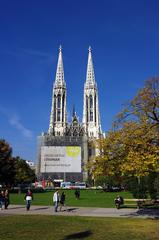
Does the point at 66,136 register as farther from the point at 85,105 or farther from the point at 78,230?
the point at 78,230

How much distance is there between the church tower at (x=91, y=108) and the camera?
472 ft

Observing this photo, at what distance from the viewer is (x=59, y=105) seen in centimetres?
14362

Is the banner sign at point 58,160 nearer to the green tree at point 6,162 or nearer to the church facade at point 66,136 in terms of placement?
the church facade at point 66,136

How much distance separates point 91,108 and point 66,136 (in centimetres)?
2546

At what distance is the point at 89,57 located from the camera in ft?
490

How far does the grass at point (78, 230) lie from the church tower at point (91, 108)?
12510 cm

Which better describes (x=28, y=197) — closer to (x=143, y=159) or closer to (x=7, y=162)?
(x=143, y=159)

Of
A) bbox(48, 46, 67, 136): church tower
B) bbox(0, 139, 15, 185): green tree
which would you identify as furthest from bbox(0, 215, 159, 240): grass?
bbox(48, 46, 67, 136): church tower

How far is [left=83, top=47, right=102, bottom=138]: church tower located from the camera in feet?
472

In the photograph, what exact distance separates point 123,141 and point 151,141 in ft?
5.58

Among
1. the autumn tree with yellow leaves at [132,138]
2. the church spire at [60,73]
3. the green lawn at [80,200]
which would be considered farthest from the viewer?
the church spire at [60,73]

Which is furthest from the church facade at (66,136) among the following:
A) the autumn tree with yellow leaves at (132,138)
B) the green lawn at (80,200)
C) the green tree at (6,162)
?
the autumn tree with yellow leaves at (132,138)

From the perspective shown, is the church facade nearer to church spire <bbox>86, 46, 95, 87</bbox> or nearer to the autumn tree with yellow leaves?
church spire <bbox>86, 46, 95, 87</bbox>

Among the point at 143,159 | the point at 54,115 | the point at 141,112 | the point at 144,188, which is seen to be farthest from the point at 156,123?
the point at 54,115
